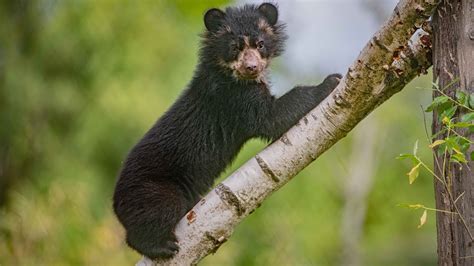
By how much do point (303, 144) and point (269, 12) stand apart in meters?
1.61

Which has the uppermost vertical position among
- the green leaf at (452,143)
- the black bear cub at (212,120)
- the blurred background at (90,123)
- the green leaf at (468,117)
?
the green leaf at (468,117)

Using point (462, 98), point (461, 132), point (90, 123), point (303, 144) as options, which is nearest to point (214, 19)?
point (303, 144)

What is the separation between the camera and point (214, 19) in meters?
5.14

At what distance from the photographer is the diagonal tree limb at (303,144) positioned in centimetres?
367

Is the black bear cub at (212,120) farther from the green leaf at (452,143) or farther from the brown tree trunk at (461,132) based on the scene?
the green leaf at (452,143)

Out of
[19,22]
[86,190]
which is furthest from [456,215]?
[19,22]

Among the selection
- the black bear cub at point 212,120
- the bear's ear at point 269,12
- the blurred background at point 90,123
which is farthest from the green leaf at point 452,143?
the blurred background at point 90,123

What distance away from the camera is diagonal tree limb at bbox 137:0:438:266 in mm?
3674

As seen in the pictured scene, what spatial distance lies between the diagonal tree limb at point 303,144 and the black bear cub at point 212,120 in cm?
58

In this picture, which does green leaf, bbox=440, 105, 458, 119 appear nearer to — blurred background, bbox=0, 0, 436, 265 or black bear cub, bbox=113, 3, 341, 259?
black bear cub, bbox=113, 3, 341, 259

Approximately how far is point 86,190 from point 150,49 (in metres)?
3.33

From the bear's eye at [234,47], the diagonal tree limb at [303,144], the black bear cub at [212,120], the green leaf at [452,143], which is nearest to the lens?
the green leaf at [452,143]

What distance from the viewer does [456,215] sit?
10.8 ft

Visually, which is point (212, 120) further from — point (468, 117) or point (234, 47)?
point (468, 117)
